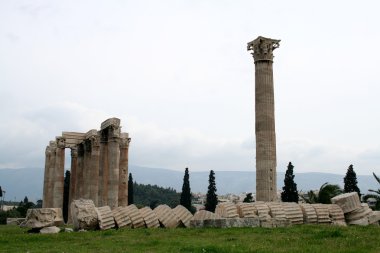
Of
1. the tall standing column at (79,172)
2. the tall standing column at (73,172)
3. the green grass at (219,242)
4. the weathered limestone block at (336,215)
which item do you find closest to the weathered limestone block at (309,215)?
the weathered limestone block at (336,215)

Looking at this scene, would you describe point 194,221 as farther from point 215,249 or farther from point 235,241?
point 215,249

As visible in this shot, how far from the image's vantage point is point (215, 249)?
43.6ft

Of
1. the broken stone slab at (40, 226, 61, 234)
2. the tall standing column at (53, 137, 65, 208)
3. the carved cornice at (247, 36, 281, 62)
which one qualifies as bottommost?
the broken stone slab at (40, 226, 61, 234)

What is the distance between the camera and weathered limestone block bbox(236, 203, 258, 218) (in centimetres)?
2380

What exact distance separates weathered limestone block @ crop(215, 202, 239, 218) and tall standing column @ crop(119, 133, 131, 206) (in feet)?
76.2

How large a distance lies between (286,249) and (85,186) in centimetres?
3303

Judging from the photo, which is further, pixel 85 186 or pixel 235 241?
pixel 85 186

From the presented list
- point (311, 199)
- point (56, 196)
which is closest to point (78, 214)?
point (56, 196)

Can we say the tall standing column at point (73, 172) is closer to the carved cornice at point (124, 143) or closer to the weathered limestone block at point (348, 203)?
the carved cornice at point (124, 143)

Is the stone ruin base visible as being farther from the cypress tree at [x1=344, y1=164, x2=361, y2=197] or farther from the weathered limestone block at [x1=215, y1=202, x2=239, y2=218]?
the cypress tree at [x1=344, y1=164, x2=361, y2=197]

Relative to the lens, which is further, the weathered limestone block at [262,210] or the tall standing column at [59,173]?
the tall standing column at [59,173]

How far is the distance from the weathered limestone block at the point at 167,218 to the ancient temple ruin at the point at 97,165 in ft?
47.4

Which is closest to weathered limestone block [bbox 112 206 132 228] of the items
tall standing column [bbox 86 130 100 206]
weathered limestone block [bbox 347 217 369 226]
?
weathered limestone block [bbox 347 217 369 226]

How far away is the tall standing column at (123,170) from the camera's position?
46.2 metres
